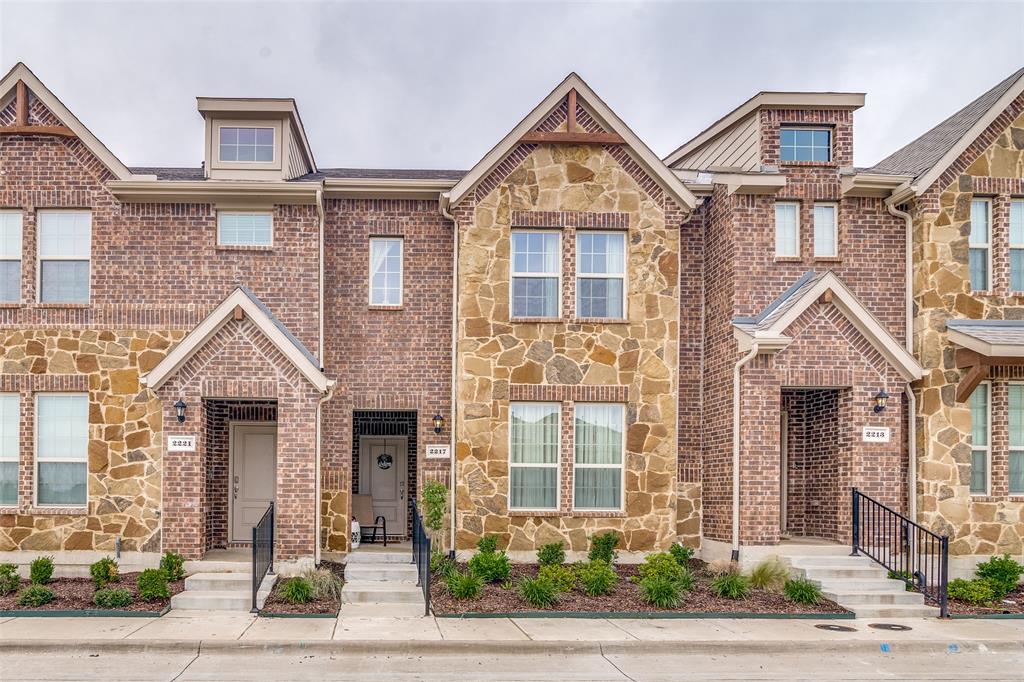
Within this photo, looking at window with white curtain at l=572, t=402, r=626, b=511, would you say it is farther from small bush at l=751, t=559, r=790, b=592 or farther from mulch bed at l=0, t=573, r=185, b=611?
mulch bed at l=0, t=573, r=185, b=611

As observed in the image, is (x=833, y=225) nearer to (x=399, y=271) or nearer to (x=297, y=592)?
(x=399, y=271)

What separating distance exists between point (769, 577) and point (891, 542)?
2511mm

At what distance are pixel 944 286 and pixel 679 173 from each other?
5.35 m

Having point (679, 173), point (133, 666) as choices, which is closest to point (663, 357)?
point (679, 173)

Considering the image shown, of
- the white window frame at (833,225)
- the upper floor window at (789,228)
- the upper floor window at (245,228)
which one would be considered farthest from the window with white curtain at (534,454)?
the white window frame at (833,225)

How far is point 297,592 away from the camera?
12.7 metres

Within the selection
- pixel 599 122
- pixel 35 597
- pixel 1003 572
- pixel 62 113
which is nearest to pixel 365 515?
pixel 35 597

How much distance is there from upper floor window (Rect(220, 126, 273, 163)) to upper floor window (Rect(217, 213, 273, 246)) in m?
1.08

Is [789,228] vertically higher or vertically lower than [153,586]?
higher

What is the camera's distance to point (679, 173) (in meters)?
18.3

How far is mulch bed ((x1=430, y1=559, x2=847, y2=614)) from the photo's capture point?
Answer: 12.6 meters

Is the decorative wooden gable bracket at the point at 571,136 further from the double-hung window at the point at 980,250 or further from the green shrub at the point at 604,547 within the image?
the green shrub at the point at 604,547

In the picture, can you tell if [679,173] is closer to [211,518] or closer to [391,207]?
[391,207]

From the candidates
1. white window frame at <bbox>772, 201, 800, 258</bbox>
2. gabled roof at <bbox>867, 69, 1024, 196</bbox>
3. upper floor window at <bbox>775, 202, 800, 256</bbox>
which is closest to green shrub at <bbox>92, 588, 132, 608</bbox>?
white window frame at <bbox>772, 201, 800, 258</bbox>
